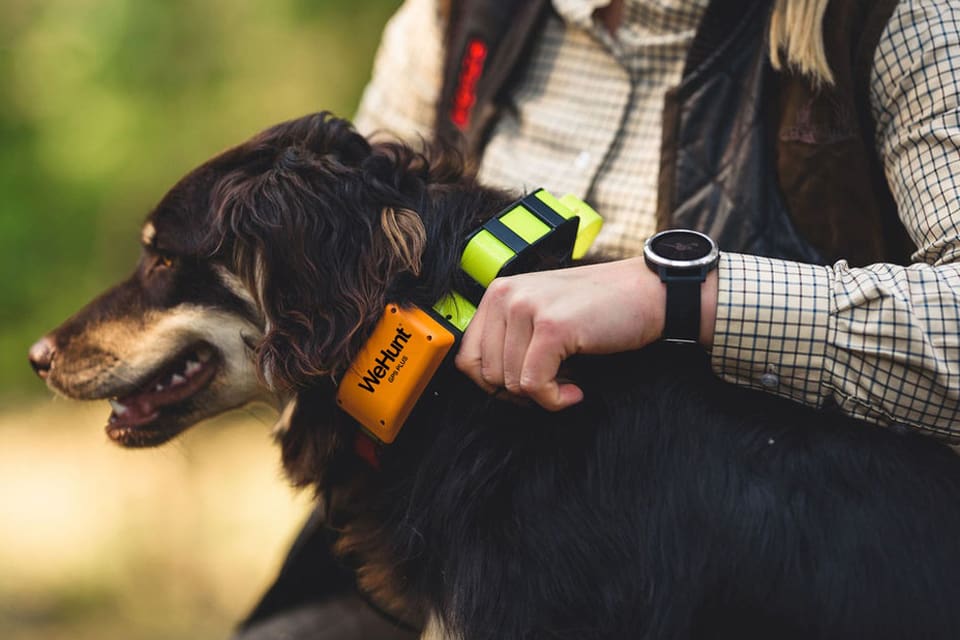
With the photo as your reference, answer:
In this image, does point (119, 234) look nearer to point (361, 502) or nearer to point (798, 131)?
point (361, 502)

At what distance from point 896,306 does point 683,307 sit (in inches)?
11.0

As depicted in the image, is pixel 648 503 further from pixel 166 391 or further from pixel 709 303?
pixel 166 391

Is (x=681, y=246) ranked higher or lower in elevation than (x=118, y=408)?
higher

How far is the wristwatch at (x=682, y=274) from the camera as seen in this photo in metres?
1.36

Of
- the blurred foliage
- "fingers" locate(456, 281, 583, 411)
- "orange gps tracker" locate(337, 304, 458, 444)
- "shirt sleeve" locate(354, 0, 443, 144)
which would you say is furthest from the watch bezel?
the blurred foliage

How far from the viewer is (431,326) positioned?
1452 millimetres

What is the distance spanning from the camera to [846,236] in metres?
1.71

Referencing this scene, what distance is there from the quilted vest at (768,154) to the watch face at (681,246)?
0.37 metres

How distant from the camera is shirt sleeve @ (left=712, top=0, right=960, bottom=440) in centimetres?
130

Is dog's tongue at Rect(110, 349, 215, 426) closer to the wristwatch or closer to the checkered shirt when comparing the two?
the checkered shirt

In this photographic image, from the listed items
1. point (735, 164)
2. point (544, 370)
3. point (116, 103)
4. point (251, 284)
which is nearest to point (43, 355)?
point (251, 284)

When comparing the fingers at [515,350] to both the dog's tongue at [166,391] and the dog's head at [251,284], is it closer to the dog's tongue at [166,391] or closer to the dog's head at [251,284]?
the dog's head at [251,284]

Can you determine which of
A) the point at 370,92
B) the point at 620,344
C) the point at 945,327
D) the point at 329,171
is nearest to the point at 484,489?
the point at 620,344

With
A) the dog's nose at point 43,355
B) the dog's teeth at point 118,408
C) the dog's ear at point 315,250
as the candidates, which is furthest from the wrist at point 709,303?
the dog's nose at point 43,355
